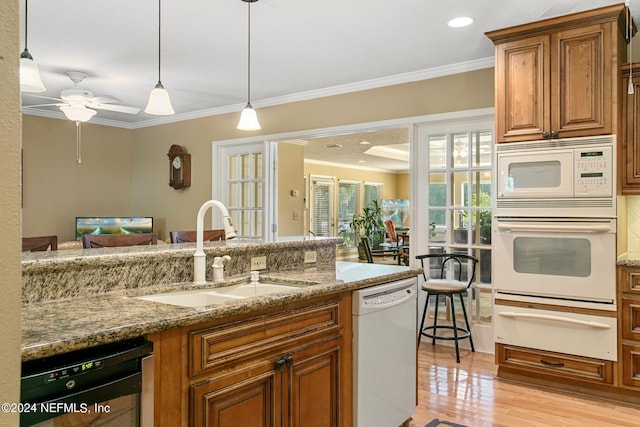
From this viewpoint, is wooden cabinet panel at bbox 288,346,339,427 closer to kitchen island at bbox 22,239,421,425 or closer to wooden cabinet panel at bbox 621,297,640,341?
kitchen island at bbox 22,239,421,425

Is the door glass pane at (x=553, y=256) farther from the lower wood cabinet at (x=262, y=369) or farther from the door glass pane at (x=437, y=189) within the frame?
the lower wood cabinet at (x=262, y=369)

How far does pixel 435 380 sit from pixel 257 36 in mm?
2732

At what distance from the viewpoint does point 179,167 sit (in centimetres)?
598

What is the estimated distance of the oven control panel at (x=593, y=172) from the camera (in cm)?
289

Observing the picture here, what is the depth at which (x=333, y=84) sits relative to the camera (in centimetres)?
456

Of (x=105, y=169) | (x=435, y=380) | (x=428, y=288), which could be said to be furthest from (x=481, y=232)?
(x=105, y=169)

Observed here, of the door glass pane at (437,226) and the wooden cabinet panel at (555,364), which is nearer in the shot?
the wooden cabinet panel at (555,364)

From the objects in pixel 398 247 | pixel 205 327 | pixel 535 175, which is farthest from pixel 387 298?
pixel 398 247

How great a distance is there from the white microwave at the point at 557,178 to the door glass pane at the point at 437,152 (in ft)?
2.96

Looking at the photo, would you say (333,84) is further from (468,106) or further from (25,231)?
(25,231)

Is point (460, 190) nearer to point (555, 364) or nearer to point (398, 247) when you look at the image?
point (555, 364)

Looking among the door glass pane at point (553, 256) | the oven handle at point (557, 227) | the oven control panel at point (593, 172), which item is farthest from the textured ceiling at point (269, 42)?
the door glass pane at point (553, 256)

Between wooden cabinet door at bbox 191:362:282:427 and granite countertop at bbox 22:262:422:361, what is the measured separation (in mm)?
218

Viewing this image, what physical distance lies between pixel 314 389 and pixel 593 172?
7.26 ft
